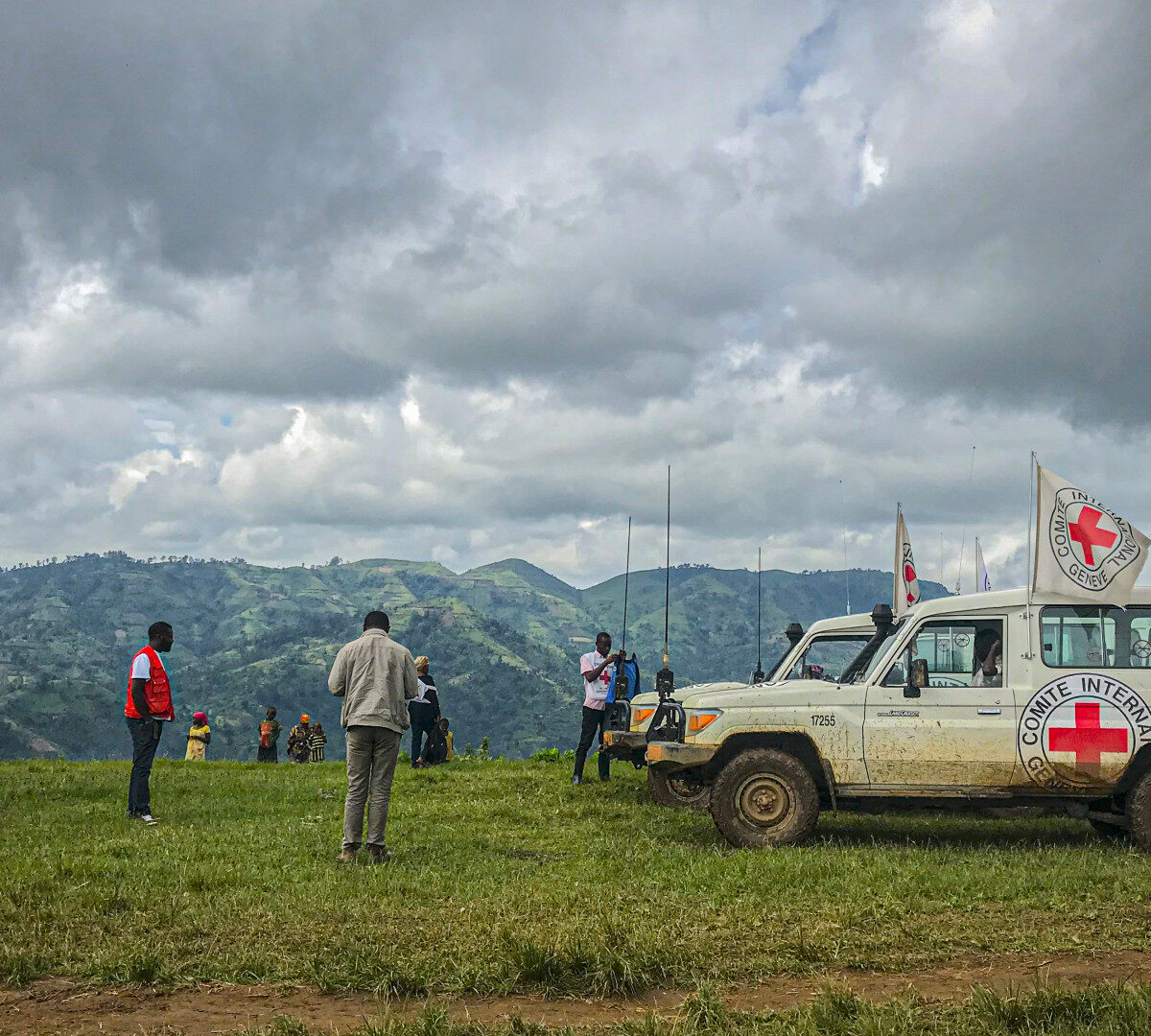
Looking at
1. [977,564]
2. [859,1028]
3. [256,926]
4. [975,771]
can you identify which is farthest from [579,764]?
[859,1028]

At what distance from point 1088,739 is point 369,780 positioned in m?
6.18

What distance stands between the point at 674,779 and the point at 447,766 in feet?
19.2

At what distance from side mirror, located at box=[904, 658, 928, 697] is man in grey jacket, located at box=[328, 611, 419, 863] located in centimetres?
432

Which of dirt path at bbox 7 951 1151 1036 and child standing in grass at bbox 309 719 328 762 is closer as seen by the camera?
dirt path at bbox 7 951 1151 1036

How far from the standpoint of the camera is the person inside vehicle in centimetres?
1057

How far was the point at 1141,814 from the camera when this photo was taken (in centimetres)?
1006

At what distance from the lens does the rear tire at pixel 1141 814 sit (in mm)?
10047

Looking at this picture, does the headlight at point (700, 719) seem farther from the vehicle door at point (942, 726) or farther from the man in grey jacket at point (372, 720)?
the man in grey jacket at point (372, 720)

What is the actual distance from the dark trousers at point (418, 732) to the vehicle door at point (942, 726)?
1003 cm

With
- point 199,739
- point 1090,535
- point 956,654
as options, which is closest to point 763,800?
point 956,654

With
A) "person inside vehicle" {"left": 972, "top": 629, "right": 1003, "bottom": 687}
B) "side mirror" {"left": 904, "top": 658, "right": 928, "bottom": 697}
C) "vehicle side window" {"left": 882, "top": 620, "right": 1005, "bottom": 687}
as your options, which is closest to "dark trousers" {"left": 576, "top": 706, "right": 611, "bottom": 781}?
"vehicle side window" {"left": 882, "top": 620, "right": 1005, "bottom": 687}

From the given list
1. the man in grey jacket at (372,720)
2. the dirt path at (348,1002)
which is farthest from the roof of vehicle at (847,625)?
the dirt path at (348,1002)

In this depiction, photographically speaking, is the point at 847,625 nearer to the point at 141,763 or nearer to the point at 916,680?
the point at 916,680

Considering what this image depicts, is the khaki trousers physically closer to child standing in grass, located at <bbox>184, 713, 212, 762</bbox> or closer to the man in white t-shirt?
the man in white t-shirt
